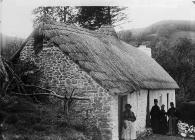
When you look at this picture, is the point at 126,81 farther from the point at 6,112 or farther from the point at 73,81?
the point at 6,112

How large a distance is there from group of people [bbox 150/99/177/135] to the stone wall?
13.7 feet

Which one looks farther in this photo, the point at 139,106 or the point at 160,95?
the point at 160,95

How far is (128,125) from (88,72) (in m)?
2.56

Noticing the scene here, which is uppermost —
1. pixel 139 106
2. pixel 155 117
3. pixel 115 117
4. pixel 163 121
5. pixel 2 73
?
pixel 2 73

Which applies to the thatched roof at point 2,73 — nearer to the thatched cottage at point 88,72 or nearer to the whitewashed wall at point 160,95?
the thatched cottage at point 88,72

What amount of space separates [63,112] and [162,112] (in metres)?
5.60

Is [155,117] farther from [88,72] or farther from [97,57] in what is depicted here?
[88,72]

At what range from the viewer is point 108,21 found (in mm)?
24969

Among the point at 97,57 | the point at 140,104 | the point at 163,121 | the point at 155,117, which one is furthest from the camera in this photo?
the point at 155,117

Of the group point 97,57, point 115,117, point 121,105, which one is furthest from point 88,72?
point 121,105

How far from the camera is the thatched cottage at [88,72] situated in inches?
468

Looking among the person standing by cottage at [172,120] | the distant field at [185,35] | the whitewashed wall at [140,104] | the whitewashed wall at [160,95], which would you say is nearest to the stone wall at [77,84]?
the whitewashed wall at [140,104]

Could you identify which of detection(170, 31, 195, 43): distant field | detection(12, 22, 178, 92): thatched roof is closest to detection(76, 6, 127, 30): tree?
detection(170, 31, 195, 43): distant field

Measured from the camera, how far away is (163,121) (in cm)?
1595
